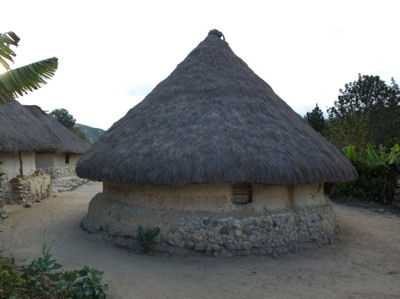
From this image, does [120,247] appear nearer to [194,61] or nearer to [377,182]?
[194,61]

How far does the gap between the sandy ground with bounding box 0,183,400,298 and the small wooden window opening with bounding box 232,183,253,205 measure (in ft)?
4.08

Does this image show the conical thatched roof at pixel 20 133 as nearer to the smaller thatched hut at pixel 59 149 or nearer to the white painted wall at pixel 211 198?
the smaller thatched hut at pixel 59 149

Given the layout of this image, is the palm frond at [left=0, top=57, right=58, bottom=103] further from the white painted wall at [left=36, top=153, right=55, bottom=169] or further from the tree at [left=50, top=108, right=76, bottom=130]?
the tree at [left=50, top=108, right=76, bottom=130]

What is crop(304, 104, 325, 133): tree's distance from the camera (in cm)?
3316

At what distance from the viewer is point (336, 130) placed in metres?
22.6

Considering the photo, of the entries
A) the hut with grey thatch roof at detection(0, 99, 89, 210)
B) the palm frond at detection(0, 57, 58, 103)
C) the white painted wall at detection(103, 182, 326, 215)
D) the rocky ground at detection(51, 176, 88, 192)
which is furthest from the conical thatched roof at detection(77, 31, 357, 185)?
the rocky ground at detection(51, 176, 88, 192)

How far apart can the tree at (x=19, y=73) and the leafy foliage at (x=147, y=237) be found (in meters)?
3.42

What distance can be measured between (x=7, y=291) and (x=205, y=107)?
551 cm

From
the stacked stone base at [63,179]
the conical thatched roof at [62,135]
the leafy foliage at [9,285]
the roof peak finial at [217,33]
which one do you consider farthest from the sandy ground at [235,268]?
the conical thatched roof at [62,135]

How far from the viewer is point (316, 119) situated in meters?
33.4

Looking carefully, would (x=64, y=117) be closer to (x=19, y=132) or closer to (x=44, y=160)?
(x=44, y=160)

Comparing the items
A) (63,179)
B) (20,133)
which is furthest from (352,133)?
(20,133)

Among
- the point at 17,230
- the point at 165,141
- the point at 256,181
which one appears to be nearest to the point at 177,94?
the point at 165,141

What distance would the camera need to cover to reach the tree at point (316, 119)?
1305 inches
